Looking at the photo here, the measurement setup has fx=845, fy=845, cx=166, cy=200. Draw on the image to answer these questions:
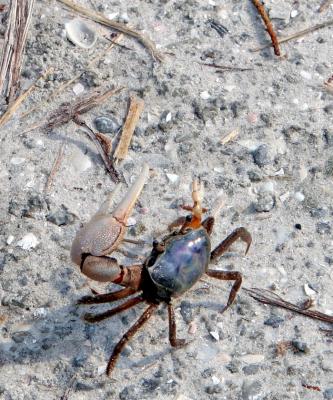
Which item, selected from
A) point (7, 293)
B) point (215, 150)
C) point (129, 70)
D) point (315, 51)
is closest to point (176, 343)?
point (7, 293)

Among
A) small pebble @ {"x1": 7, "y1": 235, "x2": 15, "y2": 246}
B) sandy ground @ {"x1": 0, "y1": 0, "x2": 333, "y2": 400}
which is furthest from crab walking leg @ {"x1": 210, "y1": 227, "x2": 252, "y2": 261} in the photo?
small pebble @ {"x1": 7, "y1": 235, "x2": 15, "y2": 246}

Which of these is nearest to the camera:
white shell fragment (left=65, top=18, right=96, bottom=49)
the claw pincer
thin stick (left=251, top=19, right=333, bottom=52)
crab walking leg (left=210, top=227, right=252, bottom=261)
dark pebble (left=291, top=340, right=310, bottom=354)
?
the claw pincer

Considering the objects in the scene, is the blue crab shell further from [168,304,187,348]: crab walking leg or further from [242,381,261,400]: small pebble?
[242,381,261,400]: small pebble

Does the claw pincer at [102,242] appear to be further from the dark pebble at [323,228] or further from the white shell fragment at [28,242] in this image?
the dark pebble at [323,228]

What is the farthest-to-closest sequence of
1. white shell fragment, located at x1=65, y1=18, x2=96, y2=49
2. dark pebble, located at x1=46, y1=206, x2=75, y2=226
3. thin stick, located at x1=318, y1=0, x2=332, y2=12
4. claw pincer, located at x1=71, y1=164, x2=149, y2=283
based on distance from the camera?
thin stick, located at x1=318, y1=0, x2=332, y2=12 → white shell fragment, located at x1=65, y1=18, x2=96, y2=49 → dark pebble, located at x1=46, y1=206, x2=75, y2=226 → claw pincer, located at x1=71, y1=164, x2=149, y2=283

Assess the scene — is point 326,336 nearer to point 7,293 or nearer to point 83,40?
point 7,293

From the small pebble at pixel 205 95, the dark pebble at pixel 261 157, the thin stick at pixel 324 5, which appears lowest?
the dark pebble at pixel 261 157

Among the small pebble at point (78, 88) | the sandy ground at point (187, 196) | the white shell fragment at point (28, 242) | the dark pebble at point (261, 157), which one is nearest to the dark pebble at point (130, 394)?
the sandy ground at point (187, 196)

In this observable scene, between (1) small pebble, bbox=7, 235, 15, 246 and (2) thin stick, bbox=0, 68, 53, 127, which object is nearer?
(1) small pebble, bbox=7, 235, 15, 246
